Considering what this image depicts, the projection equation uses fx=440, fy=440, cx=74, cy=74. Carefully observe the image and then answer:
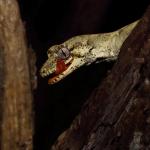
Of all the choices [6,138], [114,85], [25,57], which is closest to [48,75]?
[25,57]

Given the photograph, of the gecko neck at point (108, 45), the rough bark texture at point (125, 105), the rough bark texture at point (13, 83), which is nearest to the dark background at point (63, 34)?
the rough bark texture at point (13, 83)

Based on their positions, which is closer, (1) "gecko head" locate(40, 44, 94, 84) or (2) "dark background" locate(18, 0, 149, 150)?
(1) "gecko head" locate(40, 44, 94, 84)

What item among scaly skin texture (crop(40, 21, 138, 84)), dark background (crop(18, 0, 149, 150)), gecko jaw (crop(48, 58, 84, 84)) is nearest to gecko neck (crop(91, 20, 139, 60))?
scaly skin texture (crop(40, 21, 138, 84))

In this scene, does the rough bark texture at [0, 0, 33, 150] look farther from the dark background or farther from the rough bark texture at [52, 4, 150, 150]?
the rough bark texture at [52, 4, 150, 150]

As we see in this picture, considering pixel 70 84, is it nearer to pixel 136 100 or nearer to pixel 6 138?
pixel 6 138

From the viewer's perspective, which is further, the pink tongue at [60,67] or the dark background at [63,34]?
the dark background at [63,34]

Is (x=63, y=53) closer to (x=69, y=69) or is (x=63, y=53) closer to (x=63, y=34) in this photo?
(x=69, y=69)

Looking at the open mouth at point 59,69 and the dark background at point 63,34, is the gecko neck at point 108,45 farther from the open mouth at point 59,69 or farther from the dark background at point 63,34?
the dark background at point 63,34
